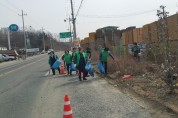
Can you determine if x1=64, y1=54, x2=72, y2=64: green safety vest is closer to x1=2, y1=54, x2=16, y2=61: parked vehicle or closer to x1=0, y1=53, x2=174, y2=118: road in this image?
x1=0, y1=53, x2=174, y2=118: road

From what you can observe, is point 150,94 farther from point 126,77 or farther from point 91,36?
point 91,36

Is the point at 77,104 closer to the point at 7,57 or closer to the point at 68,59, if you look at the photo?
the point at 68,59

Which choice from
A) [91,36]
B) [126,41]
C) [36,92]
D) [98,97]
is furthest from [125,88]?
[91,36]

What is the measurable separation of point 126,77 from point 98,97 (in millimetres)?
4710

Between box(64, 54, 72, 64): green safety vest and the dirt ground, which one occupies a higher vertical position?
box(64, 54, 72, 64): green safety vest

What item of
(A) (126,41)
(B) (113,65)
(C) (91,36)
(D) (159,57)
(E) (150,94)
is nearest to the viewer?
(E) (150,94)

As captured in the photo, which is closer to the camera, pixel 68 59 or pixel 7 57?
pixel 68 59

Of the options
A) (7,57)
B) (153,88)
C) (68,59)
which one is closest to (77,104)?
(153,88)

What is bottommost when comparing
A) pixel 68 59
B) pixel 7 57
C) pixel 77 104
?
pixel 7 57

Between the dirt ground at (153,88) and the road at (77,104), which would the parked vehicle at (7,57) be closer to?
the dirt ground at (153,88)

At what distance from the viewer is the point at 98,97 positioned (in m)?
11.9

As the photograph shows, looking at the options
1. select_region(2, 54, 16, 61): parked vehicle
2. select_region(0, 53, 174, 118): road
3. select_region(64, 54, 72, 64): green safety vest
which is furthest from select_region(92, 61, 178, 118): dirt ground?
select_region(2, 54, 16, 61): parked vehicle

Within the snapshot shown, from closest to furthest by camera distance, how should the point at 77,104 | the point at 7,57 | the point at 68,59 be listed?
the point at 77,104 → the point at 68,59 → the point at 7,57

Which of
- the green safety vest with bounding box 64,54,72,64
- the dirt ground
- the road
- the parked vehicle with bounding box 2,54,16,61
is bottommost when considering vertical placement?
the parked vehicle with bounding box 2,54,16,61
